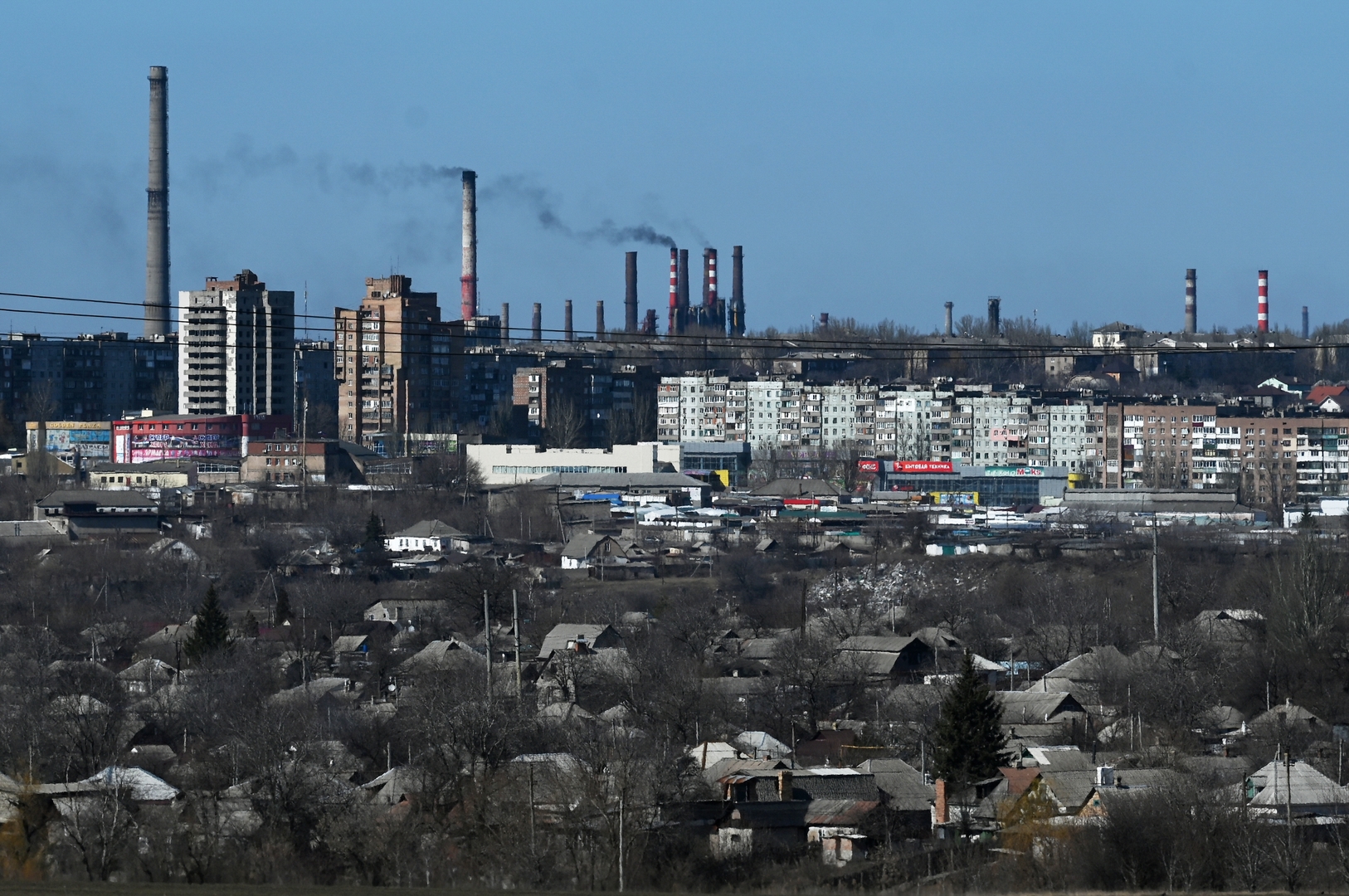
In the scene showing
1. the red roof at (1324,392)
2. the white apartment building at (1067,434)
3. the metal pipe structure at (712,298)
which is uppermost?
the metal pipe structure at (712,298)

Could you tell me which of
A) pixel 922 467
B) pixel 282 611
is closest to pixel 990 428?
pixel 922 467

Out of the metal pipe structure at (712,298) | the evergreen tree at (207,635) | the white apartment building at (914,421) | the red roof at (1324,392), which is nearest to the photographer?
the evergreen tree at (207,635)

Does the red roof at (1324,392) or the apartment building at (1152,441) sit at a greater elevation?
the red roof at (1324,392)

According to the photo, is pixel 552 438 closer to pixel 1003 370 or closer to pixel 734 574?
pixel 1003 370

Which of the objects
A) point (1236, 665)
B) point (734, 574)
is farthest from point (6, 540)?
point (1236, 665)

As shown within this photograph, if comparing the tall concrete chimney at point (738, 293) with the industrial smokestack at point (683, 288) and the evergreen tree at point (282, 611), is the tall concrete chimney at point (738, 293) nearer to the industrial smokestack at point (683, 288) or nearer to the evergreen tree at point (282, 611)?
the industrial smokestack at point (683, 288)

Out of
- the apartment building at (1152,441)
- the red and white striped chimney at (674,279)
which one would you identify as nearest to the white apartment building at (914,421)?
the apartment building at (1152,441)
